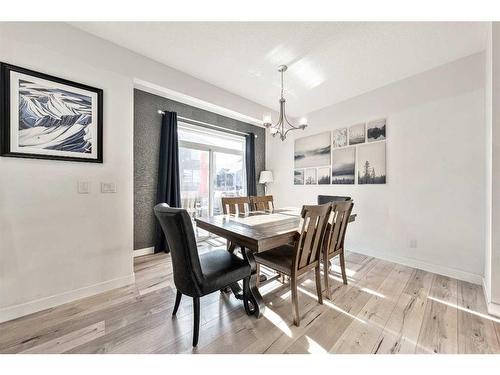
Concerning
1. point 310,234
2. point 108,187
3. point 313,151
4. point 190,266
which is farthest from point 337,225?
point 108,187

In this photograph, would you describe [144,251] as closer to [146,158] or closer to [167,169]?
[167,169]

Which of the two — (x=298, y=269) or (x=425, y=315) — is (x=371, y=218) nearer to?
(x=425, y=315)

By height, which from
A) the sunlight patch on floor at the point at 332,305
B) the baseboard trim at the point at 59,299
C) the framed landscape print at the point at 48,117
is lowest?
the sunlight patch on floor at the point at 332,305

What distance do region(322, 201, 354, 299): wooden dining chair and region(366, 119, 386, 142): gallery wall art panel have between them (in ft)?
5.11

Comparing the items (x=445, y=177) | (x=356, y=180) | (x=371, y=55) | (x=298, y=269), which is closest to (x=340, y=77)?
(x=371, y=55)

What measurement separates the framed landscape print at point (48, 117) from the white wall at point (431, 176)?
3532 millimetres

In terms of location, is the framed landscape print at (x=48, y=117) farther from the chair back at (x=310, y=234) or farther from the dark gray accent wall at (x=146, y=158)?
the chair back at (x=310, y=234)

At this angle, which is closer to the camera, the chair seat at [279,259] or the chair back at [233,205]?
the chair seat at [279,259]

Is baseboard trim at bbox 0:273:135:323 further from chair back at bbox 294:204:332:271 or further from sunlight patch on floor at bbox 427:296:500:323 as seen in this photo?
sunlight patch on floor at bbox 427:296:500:323

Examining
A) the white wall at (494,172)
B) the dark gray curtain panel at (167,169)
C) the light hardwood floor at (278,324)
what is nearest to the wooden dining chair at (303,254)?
the light hardwood floor at (278,324)

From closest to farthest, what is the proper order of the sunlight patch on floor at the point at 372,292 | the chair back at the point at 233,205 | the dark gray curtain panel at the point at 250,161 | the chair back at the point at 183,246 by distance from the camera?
the chair back at the point at 183,246 < the sunlight patch on floor at the point at 372,292 < the chair back at the point at 233,205 < the dark gray curtain panel at the point at 250,161

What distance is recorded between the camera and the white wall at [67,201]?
1586 mm

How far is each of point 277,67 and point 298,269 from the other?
2.34 metres

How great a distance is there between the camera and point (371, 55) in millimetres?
2217
